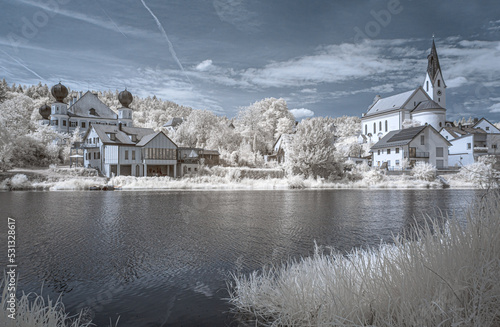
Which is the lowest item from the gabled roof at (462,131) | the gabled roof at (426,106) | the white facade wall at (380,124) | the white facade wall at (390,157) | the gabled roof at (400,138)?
the white facade wall at (390,157)

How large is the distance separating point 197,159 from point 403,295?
46.7 meters

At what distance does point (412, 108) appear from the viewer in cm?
7106

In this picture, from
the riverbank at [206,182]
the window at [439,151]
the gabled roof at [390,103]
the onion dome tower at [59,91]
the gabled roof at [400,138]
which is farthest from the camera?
the gabled roof at [390,103]

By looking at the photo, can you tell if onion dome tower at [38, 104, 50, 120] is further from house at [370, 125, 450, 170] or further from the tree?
house at [370, 125, 450, 170]

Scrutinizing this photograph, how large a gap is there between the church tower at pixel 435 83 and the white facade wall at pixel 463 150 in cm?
2280

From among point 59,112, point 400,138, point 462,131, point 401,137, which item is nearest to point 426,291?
point 400,138

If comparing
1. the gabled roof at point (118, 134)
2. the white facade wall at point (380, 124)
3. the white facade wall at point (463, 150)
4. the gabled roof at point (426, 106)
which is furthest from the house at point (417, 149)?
the gabled roof at point (118, 134)

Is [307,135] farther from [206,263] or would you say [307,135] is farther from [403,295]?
[403,295]

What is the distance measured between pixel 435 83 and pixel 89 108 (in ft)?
270

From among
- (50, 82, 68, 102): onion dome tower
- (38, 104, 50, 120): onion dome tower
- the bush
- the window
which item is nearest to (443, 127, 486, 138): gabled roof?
the window

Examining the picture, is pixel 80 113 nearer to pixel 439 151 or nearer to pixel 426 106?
pixel 439 151

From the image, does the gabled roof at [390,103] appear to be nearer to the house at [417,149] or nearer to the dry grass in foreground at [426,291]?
the house at [417,149]

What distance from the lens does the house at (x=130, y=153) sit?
4566 centimetres

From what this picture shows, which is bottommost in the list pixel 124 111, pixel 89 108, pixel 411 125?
pixel 411 125
